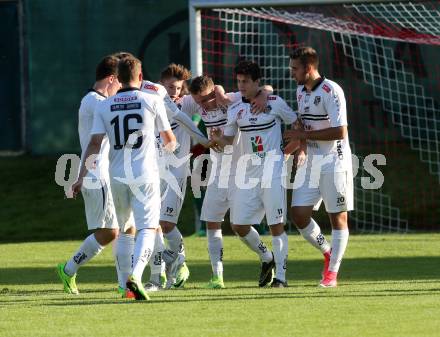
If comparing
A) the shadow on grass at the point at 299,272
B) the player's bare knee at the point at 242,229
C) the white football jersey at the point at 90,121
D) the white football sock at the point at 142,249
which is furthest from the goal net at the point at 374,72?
the white football sock at the point at 142,249

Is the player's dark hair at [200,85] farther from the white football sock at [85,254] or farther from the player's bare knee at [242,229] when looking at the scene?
the white football sock at [85,254]

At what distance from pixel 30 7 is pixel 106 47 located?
1.81 m

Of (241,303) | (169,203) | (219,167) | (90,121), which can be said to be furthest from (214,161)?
(241,303)

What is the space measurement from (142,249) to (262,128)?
2.29 m

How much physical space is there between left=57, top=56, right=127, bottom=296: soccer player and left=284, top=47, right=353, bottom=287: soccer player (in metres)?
1.79

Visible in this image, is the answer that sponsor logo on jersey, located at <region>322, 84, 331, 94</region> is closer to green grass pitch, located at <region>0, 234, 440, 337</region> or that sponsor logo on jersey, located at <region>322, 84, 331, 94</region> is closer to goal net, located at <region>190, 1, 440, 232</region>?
→ green grass pitch, located at <region>0, 234, 440, 337</region>

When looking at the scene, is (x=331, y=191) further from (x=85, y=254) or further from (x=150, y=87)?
(x=85, y=254)

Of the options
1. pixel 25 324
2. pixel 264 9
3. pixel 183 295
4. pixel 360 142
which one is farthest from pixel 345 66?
pixel 25 324

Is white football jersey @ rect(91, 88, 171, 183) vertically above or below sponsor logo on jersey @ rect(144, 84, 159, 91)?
below

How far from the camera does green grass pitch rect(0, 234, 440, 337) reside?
28.0 ft

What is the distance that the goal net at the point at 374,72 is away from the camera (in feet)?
64.9

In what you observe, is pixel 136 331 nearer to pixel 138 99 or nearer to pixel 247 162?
pixel 138 99

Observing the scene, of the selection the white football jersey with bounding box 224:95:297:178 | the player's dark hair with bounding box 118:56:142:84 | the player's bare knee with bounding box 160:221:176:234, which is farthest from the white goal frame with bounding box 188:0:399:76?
the player's dark hair with bounding box 118:56:142:84

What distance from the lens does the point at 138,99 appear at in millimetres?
10211
